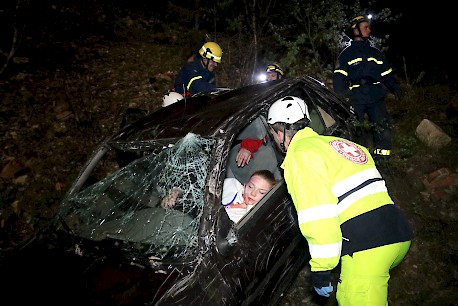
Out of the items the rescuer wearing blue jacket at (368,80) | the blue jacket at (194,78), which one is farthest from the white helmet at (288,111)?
the blue jacket at (194,78)

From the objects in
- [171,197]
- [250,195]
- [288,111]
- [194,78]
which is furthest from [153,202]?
[194,78]

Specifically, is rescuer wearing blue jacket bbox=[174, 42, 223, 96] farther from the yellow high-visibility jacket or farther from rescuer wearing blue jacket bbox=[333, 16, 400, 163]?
the yellow high-visibility jacket

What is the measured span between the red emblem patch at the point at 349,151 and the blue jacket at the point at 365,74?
8.71ft

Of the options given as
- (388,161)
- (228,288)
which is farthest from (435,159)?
(228,288)

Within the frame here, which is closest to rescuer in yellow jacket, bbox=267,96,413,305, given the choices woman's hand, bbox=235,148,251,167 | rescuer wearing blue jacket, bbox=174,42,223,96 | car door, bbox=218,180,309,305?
car door, bbox=218,180,309,305

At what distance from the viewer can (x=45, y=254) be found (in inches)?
88.2

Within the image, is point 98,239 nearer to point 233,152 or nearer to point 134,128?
point 134,128

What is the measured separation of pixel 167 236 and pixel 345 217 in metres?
1.08

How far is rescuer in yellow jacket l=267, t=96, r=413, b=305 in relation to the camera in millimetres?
1790

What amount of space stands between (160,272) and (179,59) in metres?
6.84

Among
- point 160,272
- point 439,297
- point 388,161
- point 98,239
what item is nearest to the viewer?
point 160,272

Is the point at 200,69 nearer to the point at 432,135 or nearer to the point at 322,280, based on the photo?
the point at 432,135

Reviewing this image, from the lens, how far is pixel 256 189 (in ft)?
9.42

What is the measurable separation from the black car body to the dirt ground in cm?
125
